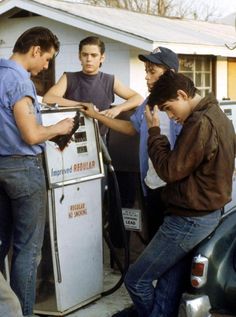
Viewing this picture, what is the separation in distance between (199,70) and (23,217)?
40.0ft

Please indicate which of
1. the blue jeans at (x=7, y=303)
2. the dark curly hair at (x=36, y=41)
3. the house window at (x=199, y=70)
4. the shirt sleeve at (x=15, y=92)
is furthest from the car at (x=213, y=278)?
the house window at (x=199, y=70)

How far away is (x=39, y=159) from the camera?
162 inches

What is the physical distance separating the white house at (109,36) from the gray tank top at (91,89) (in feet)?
19.4

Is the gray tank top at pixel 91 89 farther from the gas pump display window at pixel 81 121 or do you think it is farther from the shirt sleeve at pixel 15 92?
the shirt sleeve at pixel 15 92

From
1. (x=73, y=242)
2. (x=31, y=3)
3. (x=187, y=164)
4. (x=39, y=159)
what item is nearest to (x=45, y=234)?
(x=73, y=242)

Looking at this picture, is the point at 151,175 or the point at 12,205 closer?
the point at 12,205

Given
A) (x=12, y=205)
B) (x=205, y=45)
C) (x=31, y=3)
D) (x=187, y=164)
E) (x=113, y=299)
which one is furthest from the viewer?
(x=205, y=45)

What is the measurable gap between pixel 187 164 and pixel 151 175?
3.35ft

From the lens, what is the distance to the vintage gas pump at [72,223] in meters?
4.42

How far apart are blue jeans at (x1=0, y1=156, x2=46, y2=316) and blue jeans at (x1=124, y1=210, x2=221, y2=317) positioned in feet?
2.27

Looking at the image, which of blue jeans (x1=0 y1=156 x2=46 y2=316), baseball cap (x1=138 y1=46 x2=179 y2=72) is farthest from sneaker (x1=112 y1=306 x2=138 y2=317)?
baseball cap (x1=138 y1=46 x2=179 y2=72)

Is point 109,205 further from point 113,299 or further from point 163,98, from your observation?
point 163,98

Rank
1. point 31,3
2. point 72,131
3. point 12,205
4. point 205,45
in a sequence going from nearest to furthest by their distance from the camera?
point 12,205 → point 72,131 → point 31,3 → point 205,45

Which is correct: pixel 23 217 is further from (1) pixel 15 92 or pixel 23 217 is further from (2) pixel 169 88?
(2) pixel 169 88
